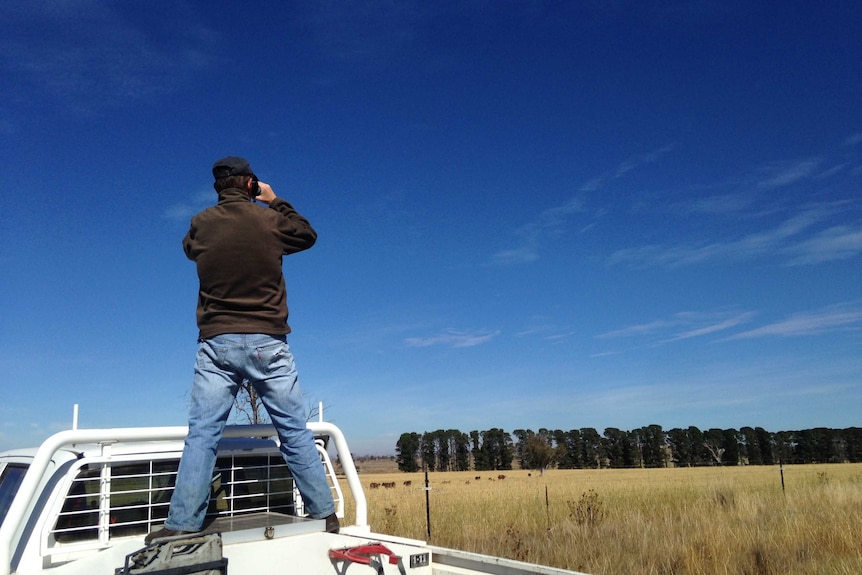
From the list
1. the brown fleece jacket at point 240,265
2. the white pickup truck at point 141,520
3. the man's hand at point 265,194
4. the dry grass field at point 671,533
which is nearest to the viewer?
the white pickup truck at point 141,520

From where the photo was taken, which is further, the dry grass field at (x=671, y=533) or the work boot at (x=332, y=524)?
the dry grass field at (x=671, y=533)

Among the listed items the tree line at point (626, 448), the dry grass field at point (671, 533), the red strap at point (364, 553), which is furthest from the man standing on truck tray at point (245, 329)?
the tree line at point (626, 448)

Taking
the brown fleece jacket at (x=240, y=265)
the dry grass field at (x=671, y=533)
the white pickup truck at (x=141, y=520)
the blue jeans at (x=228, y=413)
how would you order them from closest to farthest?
the white pickup truck at (x=141, y=520) < the blue jeans at (x=228, y=413) < the brown fleece jacket at (x=240, y=265) < the dry grass field at (x=671, y=533)

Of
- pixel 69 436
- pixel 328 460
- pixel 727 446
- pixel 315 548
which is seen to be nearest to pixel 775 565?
pixel 328 460

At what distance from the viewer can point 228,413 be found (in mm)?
3010

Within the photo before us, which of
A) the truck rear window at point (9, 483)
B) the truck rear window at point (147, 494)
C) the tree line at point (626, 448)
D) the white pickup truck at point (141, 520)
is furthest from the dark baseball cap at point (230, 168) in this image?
the tree line at point (626, 448)

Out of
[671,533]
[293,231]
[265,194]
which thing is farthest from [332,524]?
[671,533]

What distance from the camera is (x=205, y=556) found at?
7.00ft

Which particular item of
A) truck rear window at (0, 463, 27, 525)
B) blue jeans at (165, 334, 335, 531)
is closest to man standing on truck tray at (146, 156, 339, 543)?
blue jeans at (165, 334, 335, 531)

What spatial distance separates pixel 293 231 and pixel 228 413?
3.16ft

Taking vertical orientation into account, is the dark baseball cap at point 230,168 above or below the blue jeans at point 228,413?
above

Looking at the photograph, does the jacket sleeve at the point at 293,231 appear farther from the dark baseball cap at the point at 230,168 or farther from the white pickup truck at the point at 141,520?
the white pickup truck at the point at 141,520

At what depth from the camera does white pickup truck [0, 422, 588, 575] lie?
2.67 m

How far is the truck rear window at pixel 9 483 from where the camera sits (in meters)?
3.05
